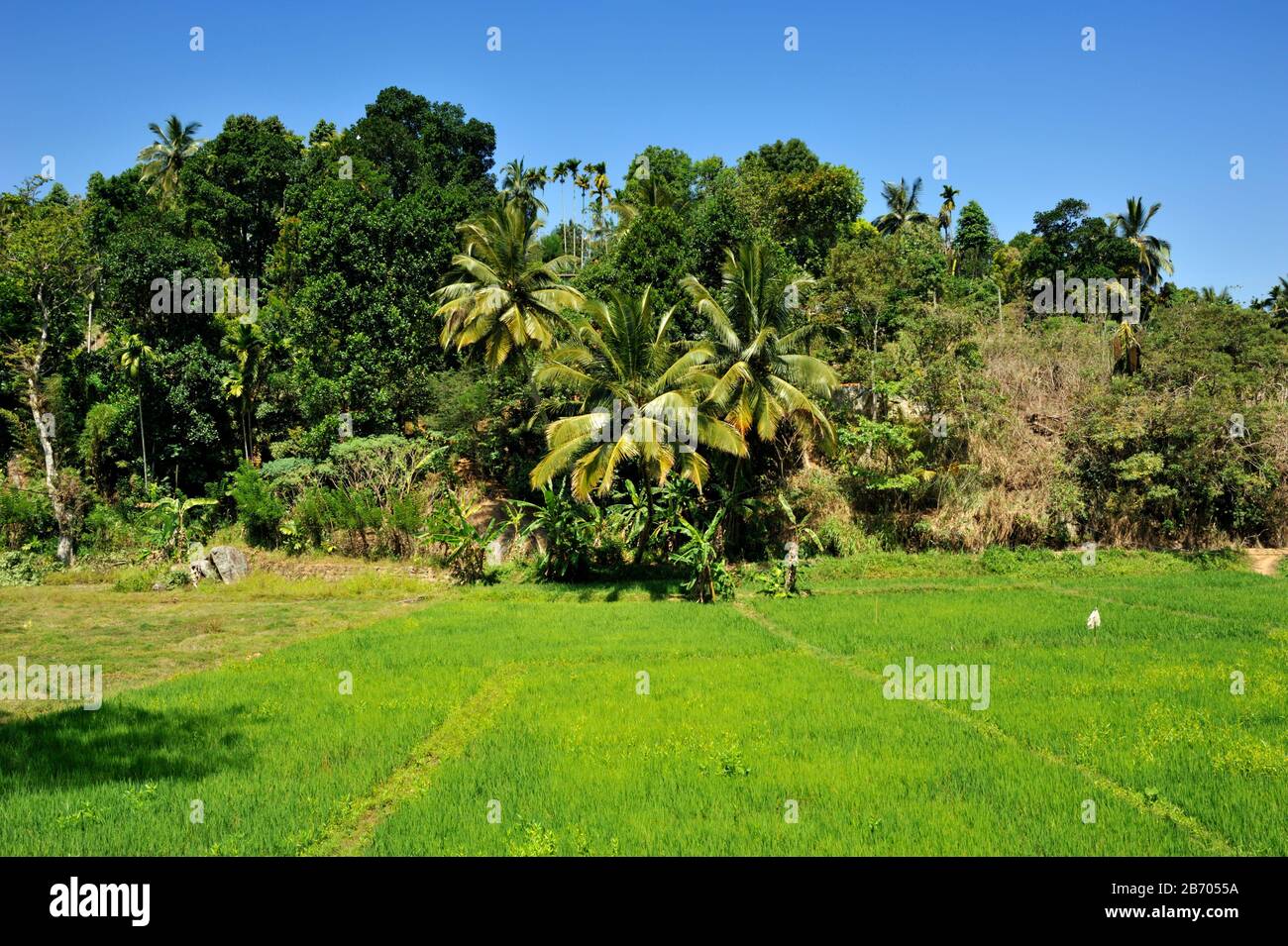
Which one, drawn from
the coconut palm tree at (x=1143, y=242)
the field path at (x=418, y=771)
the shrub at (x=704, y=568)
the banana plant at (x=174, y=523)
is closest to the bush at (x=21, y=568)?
the banana plant at (x=174, y=523)

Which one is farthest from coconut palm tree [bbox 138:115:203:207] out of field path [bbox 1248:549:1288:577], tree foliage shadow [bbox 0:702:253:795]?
field path [bbox 1248:549:1288:577]

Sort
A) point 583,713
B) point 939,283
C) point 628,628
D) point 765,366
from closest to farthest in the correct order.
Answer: point 583,713
point 628,628
point 765,366
point 939,283

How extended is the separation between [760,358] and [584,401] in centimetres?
422

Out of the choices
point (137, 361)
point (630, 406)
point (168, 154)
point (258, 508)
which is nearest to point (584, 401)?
point (630, 406)

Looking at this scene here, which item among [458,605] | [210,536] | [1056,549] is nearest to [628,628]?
[458,605]

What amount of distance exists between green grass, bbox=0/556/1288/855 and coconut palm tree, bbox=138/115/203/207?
1102 inches

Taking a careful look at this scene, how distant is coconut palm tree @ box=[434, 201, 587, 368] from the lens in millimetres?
20141

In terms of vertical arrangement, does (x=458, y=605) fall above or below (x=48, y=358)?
below

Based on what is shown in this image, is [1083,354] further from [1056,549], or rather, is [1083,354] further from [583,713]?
[583,713]

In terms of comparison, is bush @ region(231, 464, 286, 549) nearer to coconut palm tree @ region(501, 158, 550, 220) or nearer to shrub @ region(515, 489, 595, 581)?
shrub @ region(515, 489, 595, 581)

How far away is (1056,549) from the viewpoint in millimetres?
20438

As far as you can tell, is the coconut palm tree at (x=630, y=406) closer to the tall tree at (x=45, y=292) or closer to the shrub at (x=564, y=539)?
the shrub at (x=564, y=539)

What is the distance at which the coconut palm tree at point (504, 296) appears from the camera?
2014cm

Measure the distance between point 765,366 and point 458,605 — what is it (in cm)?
855
